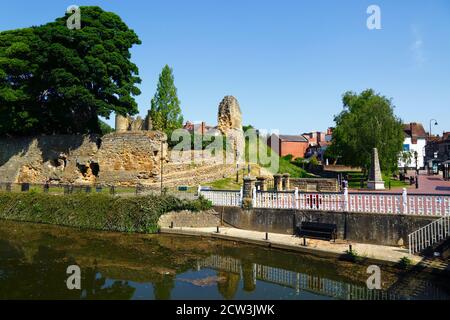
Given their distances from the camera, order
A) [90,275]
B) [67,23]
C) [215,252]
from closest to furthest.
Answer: [90,275]
[215,252]
[67,23]

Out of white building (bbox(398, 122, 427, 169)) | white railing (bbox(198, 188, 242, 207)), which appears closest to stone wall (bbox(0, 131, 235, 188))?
white railing (bbox(198, 188, 242, 207))

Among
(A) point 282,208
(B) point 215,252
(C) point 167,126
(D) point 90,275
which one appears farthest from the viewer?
(C) point 167,126

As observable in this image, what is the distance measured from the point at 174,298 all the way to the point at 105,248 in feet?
20.9

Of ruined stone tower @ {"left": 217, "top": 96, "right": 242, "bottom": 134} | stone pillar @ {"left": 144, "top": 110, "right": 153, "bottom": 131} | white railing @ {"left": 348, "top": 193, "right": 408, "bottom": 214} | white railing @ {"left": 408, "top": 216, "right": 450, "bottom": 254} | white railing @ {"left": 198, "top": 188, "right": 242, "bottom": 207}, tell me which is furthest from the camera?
stone pillar @ {"left": 144, "top": 110, "right": 153, "bottom": 131}

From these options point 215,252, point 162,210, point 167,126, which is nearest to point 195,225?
point 162,210

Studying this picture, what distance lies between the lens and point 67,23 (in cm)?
2922

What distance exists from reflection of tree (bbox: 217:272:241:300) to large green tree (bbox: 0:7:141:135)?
22389 millimetres

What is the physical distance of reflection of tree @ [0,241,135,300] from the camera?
913 centimetres

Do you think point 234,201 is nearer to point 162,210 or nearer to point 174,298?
point 162,210

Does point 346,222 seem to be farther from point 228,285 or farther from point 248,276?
point 228,285

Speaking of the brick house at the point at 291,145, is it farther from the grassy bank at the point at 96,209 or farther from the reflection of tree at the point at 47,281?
the reflection of tree at the point at 47,281

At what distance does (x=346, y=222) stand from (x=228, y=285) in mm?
5985

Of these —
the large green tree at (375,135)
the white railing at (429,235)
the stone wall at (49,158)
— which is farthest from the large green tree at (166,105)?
the white railing at (429,235)

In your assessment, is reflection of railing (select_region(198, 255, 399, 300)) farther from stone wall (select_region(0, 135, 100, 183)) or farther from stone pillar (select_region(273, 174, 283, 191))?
stone wall (select_region(0, 135, 100, 183))
